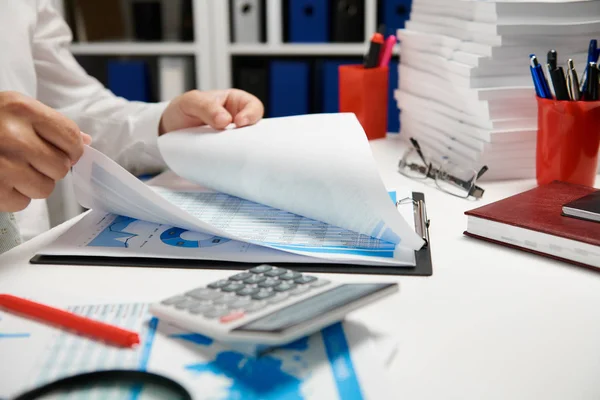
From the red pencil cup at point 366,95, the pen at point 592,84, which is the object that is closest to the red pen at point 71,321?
the pen at point 592,84

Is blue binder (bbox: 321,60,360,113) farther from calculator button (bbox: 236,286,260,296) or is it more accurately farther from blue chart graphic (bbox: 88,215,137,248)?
calculator button (bbox: 236,286,260,296)

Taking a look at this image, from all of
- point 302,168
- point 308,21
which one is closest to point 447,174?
point 302,168

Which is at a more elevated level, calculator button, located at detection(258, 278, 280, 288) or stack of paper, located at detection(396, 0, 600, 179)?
stack of paper, located at detection(396, 0, 600, 179)

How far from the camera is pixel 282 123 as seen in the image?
0.76 metres

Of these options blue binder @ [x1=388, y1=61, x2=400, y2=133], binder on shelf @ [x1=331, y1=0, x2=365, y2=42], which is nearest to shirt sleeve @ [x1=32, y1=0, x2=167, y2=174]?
blue binder @ [x1=388, y1=61, x2=400, y2=133]

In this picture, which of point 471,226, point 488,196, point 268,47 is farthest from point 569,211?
point 268,47

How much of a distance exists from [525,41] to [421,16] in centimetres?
27

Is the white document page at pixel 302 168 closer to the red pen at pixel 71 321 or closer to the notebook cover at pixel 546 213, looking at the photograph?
the notebook cover at pixel 546 213

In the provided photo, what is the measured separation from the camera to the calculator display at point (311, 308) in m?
0.38

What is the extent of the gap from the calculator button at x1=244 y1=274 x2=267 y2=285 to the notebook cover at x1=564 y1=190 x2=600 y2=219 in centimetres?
32

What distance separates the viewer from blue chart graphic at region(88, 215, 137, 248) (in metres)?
0.60

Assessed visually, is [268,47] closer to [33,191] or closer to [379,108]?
[379,108]

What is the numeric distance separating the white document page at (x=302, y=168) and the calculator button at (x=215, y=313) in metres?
0.21

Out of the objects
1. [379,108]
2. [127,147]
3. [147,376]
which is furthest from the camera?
[379,108]
